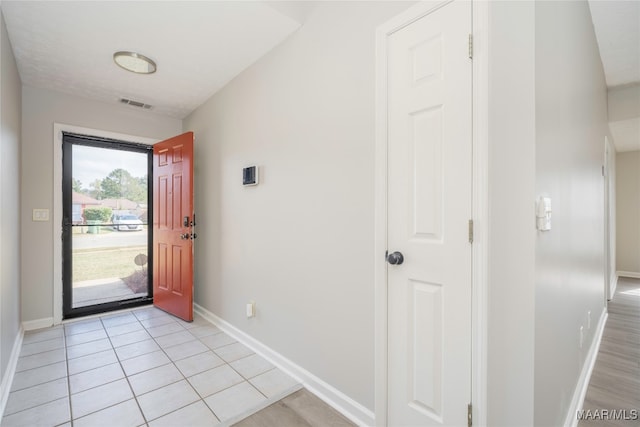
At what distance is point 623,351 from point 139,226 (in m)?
5.40

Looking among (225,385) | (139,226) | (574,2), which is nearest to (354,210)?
(225,385)

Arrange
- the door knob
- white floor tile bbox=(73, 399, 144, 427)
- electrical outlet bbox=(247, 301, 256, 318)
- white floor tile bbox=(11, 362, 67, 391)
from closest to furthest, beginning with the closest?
the door knob
white floor tile bbox=(73, 399, 144, 427)
white floor tile bbox=(11, 362, 67, 391)
electrical outlet bbox=(247, 301, 256, 318)

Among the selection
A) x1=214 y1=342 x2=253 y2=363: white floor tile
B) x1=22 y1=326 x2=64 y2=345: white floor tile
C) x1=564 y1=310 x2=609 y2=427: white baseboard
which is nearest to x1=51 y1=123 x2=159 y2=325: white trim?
x1=22 y1=326 x2=64 y2=345: white floor tile

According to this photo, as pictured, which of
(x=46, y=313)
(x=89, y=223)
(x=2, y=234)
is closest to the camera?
(x=2, y=234)

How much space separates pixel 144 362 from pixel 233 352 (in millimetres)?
686

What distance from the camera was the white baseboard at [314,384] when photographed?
5.48ft

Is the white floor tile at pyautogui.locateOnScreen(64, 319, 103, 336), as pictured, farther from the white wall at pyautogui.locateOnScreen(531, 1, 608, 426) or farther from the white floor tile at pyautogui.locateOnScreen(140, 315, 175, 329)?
the white wall at pyautogui.locateOnScreen(531, 1, 608, 426)

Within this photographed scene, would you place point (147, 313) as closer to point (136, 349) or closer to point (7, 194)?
point (136, 349)

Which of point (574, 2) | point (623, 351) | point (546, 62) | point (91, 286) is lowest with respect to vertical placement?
point (623, 351)

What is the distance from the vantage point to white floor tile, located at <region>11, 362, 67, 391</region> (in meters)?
2.04

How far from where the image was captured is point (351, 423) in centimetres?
168

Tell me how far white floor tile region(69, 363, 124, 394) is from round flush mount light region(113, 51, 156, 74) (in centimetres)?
255

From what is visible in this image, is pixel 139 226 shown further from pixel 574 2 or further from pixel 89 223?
pixel 574 2

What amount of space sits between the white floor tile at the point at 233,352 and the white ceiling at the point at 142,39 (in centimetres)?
257
